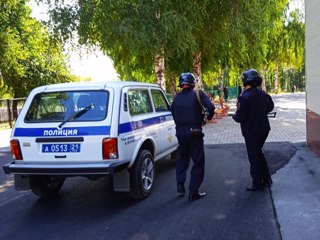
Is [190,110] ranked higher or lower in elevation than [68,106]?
lower

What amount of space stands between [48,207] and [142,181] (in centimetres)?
147

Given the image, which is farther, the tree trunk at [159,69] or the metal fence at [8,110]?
the metal fence at [8,110]

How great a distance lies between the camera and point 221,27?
15.5m

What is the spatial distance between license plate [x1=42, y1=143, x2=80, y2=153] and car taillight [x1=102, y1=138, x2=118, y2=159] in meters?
0.38

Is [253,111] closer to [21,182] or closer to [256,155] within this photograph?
[256,155]

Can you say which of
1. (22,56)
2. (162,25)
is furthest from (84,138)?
(22,56)

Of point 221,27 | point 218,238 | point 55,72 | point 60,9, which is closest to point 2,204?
point 218,238

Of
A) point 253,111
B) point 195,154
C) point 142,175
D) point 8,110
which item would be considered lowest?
Result: point 142,175

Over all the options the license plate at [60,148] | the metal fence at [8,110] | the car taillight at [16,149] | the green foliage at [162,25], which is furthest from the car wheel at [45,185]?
the metal fence at [8,110]

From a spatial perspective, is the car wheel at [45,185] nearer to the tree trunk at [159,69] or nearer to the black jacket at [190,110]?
the black jacket at [190,110]

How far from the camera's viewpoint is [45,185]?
21.6 ft

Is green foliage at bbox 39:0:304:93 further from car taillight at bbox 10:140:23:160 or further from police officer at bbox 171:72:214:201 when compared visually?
car taillight at bbox 10:140:23:160

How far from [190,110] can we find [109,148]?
133 centimetres

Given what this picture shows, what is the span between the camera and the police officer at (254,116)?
6.02 metres
